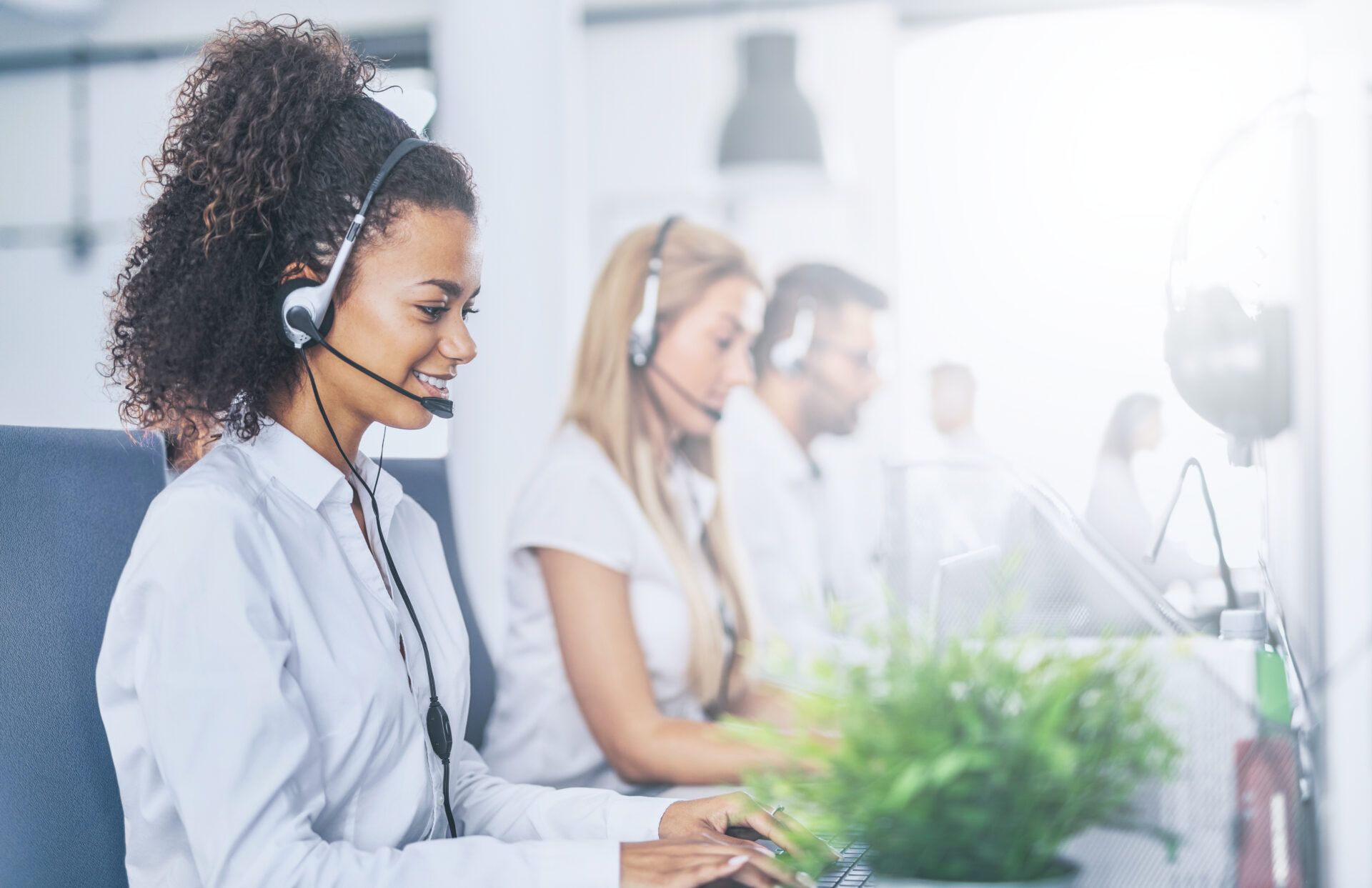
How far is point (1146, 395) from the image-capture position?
251 centimetres

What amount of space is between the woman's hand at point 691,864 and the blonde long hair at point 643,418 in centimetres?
77

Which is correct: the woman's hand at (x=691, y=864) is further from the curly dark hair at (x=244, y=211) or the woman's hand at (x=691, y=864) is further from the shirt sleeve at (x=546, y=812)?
the curly dark hair at (x=244, y=211)

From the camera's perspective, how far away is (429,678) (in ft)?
3.28

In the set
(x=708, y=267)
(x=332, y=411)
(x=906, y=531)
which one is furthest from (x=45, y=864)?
(x=708, y=267)

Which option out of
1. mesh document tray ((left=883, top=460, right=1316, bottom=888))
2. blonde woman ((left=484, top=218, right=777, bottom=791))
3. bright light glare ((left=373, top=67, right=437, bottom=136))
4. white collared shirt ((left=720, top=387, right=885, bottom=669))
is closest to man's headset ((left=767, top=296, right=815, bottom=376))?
white collared shirt ((left=720, top=387, right=885, bottom=669))

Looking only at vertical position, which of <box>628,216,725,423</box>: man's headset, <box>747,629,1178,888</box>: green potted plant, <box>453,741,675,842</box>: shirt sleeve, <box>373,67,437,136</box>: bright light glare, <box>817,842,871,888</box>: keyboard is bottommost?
<box>453,741,675,842</box>: shirt sleeve

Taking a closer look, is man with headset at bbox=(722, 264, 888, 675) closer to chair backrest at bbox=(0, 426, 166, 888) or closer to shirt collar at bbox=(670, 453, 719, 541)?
shirt collar at bbox=(670, 453, 719, 541)

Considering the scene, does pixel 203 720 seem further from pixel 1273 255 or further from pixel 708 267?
pixel 708 267

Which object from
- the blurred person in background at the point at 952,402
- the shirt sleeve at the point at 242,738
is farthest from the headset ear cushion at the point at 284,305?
the blurred person in background at the point at 952,402

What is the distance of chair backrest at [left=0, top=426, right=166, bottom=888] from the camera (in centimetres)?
83

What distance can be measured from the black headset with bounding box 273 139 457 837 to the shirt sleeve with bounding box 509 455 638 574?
1.43 ft

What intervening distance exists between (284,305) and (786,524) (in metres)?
2.22

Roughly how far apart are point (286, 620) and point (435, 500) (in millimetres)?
596

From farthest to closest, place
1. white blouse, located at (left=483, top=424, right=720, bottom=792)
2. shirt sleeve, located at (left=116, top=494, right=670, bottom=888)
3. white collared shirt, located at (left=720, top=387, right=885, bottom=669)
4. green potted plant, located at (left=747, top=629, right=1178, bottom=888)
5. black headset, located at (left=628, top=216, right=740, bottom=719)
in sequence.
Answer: white collared shirt, located at (left=720, top=387, right=885, bottom=669) → black headset, located at (left=628, top=216, right=740, bottom=719) → white blouse, located at (left=483, top=424, right=720, bottom=792) → shirt sleeve, located at (left=116, top=494, right=670, bottom=888) → green potted plant, located at (left=747, top=629, right=1178, bottom=888)
